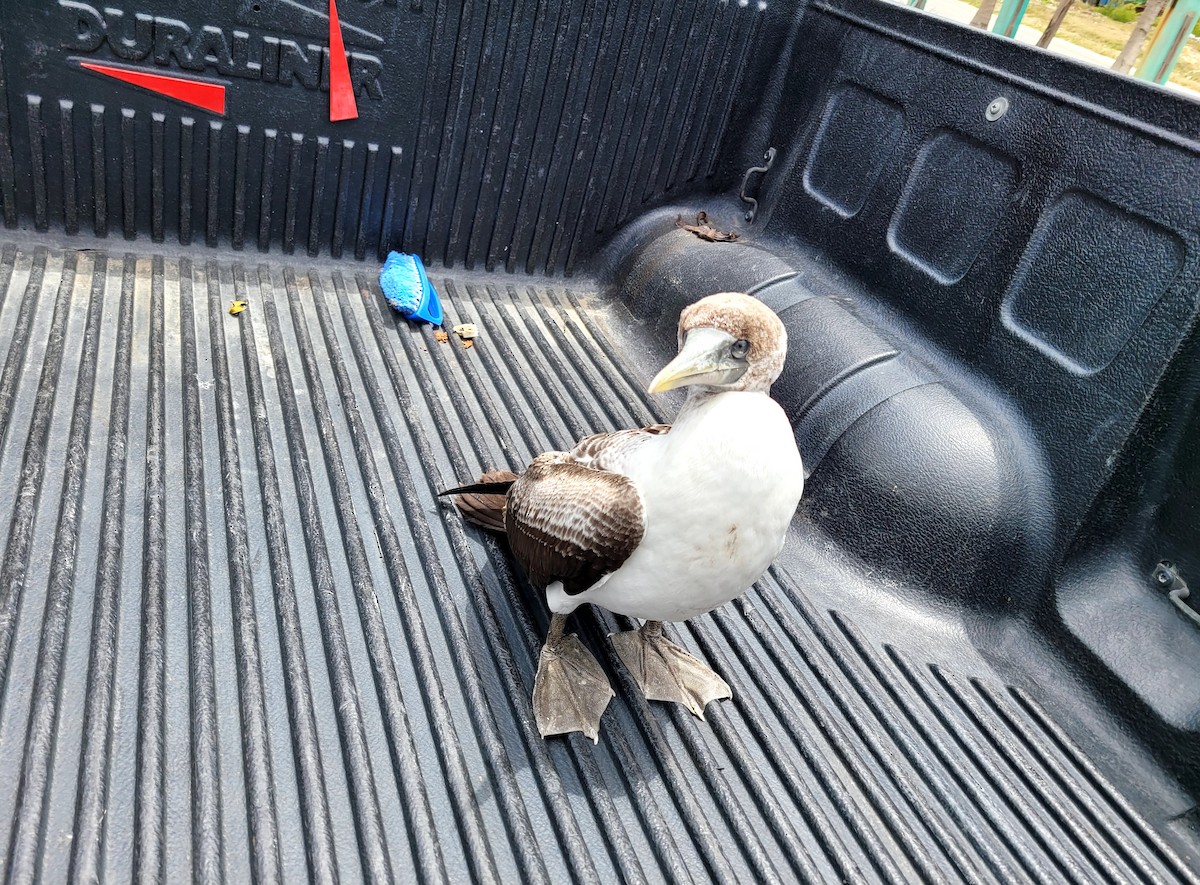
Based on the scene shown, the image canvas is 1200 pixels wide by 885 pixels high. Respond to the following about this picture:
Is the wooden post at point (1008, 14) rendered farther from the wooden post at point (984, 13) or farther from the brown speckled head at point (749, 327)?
the brown speckled head at point (749, 327)

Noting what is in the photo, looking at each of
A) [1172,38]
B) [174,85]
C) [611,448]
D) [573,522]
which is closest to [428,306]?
[174,85]

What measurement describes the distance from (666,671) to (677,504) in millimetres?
578

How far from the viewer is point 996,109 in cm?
270

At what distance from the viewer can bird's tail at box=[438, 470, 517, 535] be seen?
2346 millimetres

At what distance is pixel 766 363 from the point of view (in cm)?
175

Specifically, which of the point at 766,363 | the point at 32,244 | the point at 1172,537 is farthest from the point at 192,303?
the point at 1172,537

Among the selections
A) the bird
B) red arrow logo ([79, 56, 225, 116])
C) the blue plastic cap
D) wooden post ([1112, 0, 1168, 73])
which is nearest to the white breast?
the bird

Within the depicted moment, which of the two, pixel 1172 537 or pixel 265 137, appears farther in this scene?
pixel 265 137

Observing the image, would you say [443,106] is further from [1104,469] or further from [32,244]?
[1104,469]

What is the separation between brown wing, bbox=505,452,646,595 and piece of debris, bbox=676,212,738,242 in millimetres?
1745

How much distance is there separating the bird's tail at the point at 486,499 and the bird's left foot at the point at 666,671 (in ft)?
1.51

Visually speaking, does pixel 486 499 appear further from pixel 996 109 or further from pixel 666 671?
pixel 996 109

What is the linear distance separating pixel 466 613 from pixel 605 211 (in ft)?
6.77

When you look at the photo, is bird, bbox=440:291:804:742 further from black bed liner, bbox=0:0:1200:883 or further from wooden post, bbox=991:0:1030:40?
wooden post, bbox=991:0:1030:40
